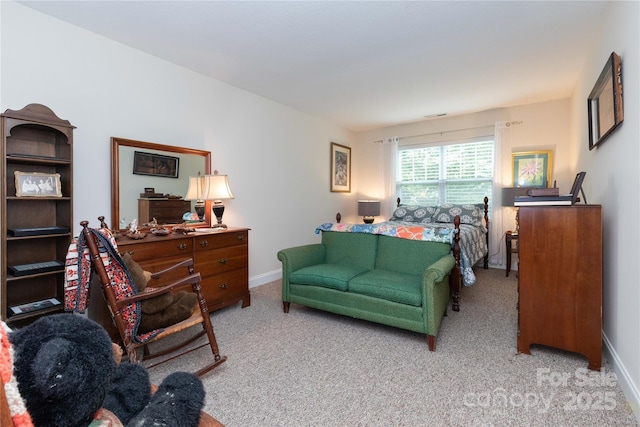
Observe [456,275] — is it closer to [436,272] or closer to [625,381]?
[436,272]

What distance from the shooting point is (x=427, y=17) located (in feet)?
7.64

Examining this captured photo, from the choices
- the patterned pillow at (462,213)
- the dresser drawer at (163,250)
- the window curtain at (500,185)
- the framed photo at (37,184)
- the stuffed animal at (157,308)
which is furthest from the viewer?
the window curtain at (500,185)

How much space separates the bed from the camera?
9.41ft

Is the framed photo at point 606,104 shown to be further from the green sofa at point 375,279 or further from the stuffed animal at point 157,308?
the stuffed animal at point 157,308

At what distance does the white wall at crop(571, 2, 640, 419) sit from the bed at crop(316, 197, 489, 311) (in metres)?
1.00

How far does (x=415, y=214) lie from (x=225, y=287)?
3167 millimetres

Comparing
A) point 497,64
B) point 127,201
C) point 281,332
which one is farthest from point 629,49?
point 127,201

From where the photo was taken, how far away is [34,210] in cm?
217

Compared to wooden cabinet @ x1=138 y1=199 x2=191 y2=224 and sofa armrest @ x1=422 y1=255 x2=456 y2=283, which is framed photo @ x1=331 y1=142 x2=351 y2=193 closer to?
wooden cabinet @ x1=138 y1=199 x2=191 y2=224

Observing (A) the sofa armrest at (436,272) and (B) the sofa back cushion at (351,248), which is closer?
(A) the sofa armrest at (436,272)

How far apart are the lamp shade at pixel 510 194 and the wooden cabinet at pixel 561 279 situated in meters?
2.36

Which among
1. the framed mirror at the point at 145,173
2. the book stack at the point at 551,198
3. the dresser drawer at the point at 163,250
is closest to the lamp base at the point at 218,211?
the framed mirror at the point at 145,173

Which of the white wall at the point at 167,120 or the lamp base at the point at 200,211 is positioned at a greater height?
the white wall at the point at 167,120

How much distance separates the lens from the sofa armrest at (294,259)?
2990mm
